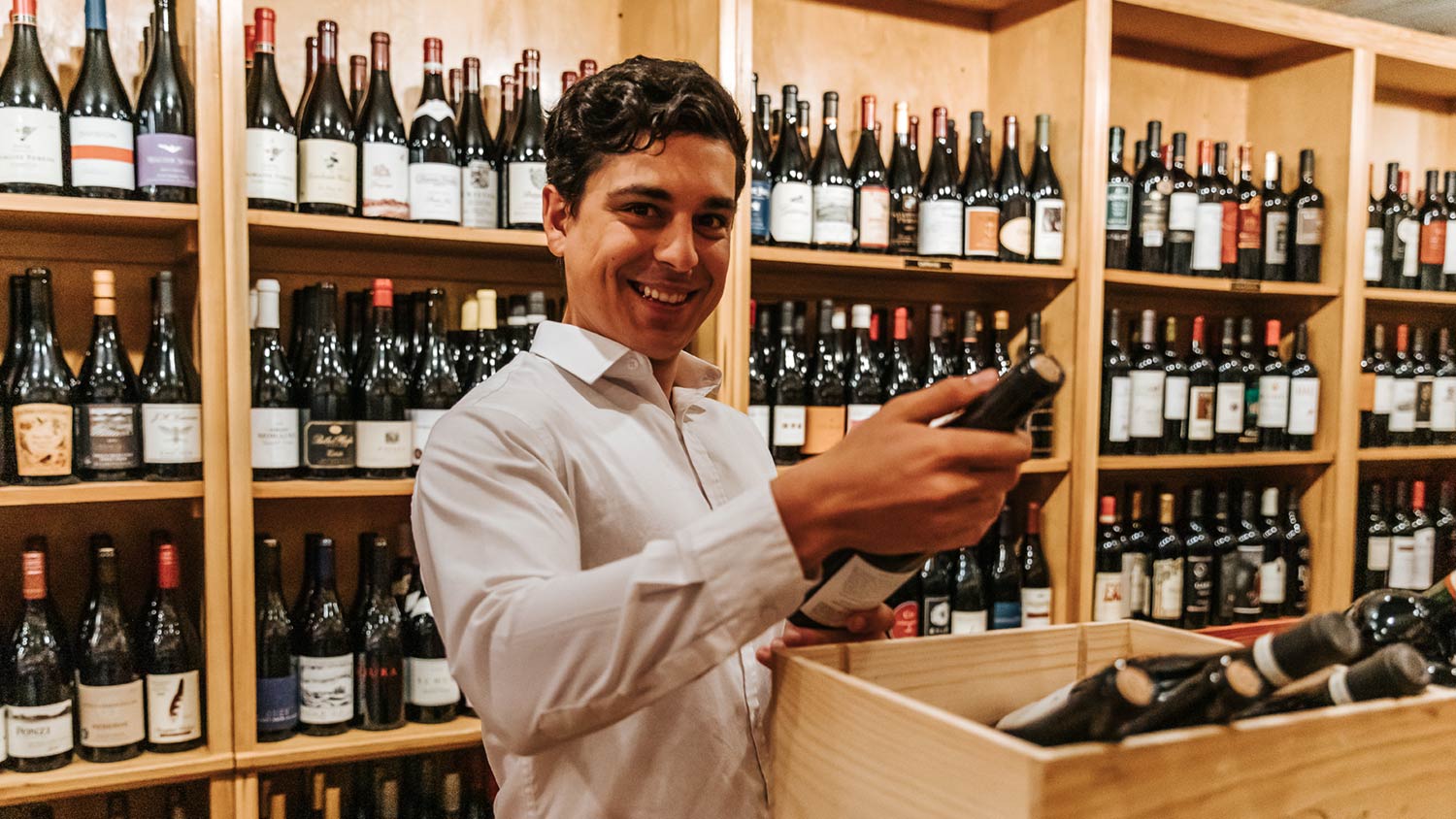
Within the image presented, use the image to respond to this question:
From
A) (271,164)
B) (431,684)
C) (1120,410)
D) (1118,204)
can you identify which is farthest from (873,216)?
(431,684)

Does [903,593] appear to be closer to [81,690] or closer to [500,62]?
[500,62]

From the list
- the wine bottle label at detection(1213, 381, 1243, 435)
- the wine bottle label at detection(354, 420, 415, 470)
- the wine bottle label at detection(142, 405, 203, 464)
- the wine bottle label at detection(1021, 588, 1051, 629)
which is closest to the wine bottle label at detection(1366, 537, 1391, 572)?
the wine bottle label at detection(1213, 381, 1243, 435)

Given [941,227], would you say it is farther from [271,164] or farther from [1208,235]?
[271,164]

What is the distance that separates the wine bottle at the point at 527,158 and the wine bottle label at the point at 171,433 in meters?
0.60

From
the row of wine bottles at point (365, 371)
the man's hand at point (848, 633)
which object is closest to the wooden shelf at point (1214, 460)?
the row of wine bottles at point (365, 371)

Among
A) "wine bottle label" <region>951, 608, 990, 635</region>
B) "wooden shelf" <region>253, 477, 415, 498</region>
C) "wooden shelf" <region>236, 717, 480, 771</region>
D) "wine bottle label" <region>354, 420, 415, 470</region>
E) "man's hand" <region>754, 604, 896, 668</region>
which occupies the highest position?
"wine bottle label" <region>354, 420, 415, 470</region>

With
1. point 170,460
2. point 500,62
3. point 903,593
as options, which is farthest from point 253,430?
point 903,593

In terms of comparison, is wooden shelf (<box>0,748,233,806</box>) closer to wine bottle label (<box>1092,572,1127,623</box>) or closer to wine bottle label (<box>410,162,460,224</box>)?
wine bottle label (<box>410,162,460,224</box>)

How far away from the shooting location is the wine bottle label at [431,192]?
1720mm

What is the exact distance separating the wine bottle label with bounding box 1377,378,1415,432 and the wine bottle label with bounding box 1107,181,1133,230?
0.99 m

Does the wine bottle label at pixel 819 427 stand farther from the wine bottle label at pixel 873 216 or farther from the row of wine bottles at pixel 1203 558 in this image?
the row of wine bottles at pixel 1203 558

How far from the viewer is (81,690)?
158 centimetres

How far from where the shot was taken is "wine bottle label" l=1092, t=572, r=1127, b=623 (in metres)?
2.31

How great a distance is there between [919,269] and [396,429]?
1.04 metres
